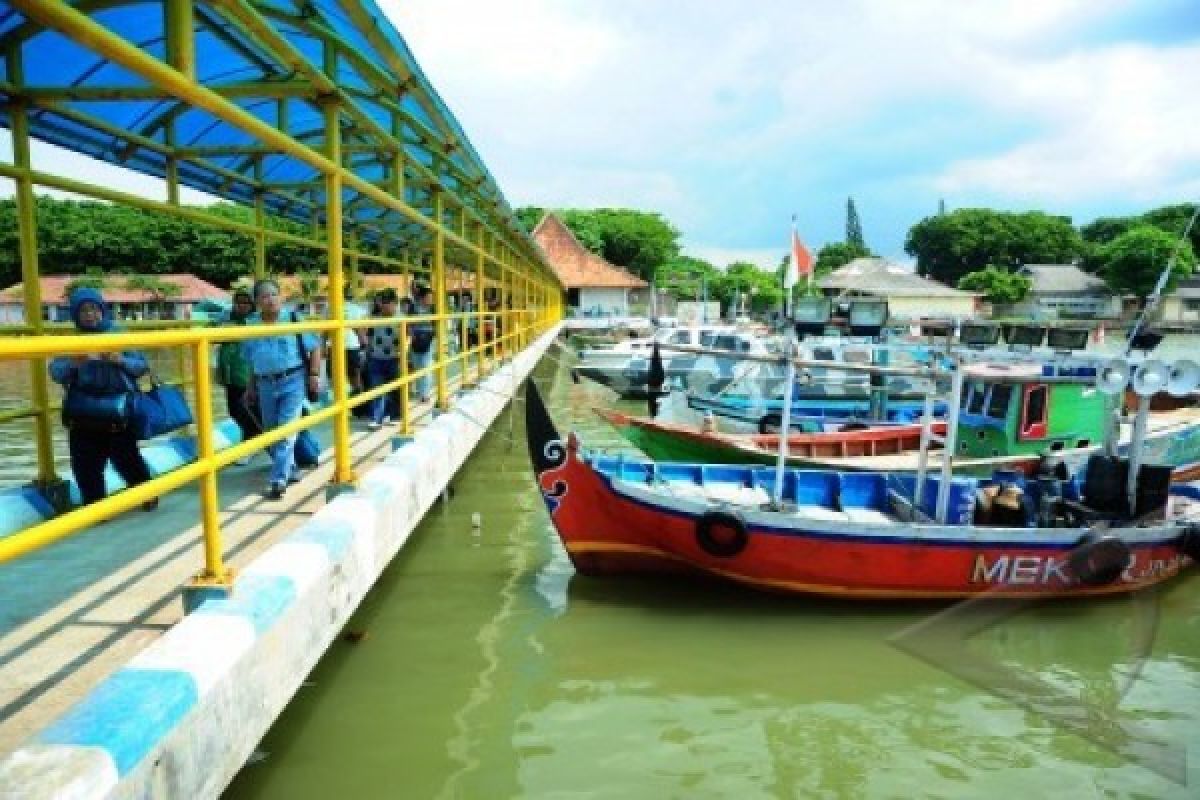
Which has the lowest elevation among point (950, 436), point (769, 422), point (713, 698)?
point (713, 698)

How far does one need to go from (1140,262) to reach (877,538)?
228ft

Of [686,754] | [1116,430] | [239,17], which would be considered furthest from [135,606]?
[1116,430]

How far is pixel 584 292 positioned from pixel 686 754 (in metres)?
44.5

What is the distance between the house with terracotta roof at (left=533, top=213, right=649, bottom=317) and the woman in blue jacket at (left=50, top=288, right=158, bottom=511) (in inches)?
1687

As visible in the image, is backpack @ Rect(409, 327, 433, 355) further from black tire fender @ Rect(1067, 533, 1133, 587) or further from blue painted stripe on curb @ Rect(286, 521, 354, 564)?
black tire fender @ Rect(1067, 533, 1133, 587)

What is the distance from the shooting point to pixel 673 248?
211ft

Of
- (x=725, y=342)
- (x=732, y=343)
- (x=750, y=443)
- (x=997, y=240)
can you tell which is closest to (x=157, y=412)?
(x=750, y=443)

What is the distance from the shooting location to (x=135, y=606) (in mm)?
3375

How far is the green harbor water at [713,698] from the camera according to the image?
14.1 feet

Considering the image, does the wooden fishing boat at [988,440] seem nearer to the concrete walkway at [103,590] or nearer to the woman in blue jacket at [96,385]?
the concrete walkway at [103,590]

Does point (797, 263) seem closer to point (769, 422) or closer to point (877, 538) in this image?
point (877, 538)

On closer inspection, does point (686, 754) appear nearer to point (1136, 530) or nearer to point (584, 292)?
point (1136, 530)

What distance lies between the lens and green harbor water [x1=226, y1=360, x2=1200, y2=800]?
429cm

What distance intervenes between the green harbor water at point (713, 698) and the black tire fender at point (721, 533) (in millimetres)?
519
